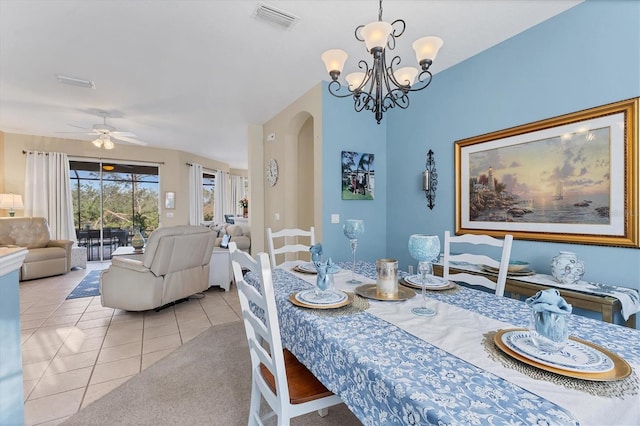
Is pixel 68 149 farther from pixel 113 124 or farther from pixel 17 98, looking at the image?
pixel 17 98

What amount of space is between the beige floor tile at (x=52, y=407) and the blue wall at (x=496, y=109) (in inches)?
92.0

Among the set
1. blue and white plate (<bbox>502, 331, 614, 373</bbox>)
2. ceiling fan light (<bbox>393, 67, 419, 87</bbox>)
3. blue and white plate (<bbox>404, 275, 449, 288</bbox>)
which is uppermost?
ceiling fan light (<bbox>393, 67, 419, 87</bbox>)

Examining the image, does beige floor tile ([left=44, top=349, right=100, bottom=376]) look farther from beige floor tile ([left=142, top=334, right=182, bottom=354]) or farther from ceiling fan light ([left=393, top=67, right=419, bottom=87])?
ceiling fan light ([left=393, top=67, right=419, bottom=87])

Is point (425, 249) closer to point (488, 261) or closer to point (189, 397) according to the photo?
point (488, 261)

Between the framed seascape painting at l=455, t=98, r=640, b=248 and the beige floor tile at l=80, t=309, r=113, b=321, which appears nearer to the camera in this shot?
the framed seascape painting at l=455, t=98, r=640, b=248

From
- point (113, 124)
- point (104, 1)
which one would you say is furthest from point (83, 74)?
point (113, 124)

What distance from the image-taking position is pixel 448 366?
2.61ft

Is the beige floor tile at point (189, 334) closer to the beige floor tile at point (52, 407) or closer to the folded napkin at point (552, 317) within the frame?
the beige floor tile at point (52, 407)

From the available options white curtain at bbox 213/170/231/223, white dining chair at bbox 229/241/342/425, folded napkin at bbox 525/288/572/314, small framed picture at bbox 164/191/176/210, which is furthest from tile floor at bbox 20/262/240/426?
white curtain at bbox 213/170/231/223

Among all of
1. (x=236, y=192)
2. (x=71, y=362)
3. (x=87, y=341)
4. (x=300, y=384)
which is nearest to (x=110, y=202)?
(x=236, y=192)

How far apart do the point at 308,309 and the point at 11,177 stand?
7.41m

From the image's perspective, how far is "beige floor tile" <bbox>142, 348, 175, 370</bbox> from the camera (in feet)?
7.50

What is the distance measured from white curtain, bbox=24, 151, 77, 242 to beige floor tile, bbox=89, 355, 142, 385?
205 inches

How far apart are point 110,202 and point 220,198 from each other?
2.79m
